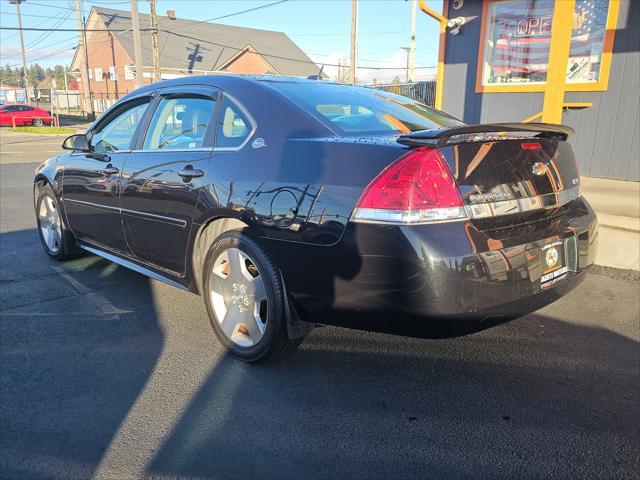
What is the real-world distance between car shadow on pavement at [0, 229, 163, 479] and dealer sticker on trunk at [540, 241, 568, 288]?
2.19 meters

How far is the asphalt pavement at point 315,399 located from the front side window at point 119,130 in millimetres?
1263

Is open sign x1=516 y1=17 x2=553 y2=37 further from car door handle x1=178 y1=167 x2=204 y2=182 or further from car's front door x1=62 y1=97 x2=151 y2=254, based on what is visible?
car door handle x1=178 y1=167 x2=204 y2=182

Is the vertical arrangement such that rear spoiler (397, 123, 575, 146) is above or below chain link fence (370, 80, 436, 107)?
below

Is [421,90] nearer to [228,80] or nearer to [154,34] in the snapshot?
[228,80]

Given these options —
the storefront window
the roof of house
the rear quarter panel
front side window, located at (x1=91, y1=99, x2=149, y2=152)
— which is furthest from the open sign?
the roof of house

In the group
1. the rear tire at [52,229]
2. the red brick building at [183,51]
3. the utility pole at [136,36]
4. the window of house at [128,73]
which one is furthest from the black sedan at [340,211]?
the window of house at [128,73]

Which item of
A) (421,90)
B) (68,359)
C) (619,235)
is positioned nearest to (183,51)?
(421,90)

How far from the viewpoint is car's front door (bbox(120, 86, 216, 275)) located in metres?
3.27

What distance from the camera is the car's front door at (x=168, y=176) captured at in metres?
3.27

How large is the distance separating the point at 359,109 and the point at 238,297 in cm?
137

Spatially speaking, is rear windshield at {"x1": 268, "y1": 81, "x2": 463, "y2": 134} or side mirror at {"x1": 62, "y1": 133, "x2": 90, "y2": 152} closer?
rear windshield at {"x1": 268, "y1": 81, "x2": 463, "y2": 134}

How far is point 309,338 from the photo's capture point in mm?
3428

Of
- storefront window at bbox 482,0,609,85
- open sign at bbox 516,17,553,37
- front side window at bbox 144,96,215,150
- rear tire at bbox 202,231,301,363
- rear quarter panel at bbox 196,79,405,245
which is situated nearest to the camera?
rear quarter panel at bbox 196,79,405,245

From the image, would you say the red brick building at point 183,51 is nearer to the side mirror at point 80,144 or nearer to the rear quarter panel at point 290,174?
the side mirror at point 80,144
